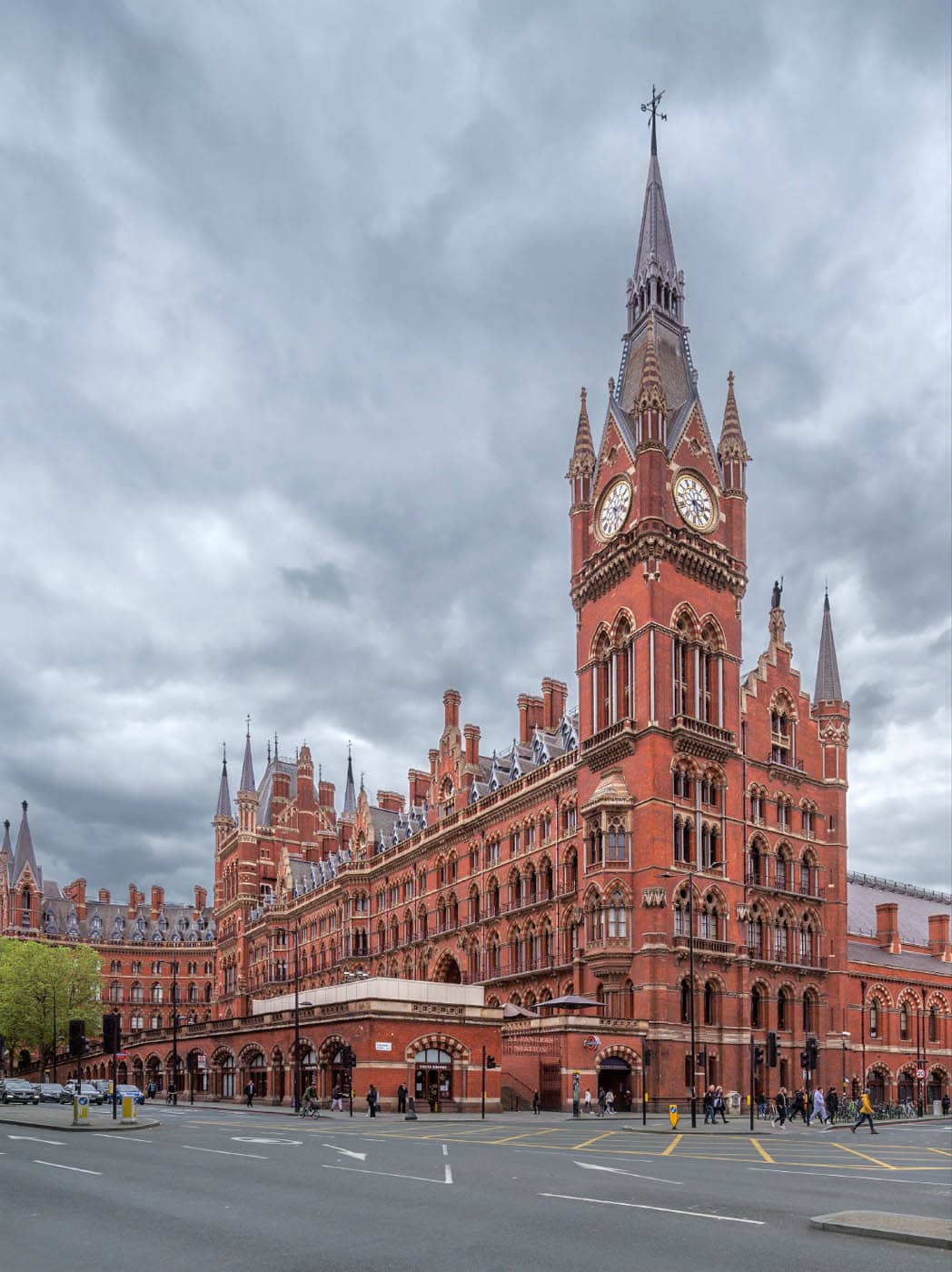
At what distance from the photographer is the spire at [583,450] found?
251ft

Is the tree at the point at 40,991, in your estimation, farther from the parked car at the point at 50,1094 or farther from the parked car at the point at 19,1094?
the parked car at the point at 19,1094

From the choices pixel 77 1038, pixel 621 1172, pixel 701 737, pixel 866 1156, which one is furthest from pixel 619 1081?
pixel 621 1172

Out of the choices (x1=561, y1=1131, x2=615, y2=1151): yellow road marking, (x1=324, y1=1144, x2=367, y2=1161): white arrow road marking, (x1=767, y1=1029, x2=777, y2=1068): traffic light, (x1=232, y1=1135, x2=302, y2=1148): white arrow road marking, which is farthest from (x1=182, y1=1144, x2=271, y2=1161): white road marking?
(x1=767, y1=1029, x2=777, y2=1068): traffic light

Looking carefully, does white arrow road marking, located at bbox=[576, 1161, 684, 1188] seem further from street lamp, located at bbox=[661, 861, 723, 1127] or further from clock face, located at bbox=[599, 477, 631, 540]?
clock face, located at bbox=[599, 477, 631, 540]

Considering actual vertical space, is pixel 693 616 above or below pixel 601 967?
above

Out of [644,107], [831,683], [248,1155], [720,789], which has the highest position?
[644,107]

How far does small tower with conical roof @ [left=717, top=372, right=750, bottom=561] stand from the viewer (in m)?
74.1

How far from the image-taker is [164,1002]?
159 meters

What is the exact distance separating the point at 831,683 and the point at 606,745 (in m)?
18.9

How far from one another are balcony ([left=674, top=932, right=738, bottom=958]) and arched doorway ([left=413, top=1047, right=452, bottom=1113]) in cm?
1334

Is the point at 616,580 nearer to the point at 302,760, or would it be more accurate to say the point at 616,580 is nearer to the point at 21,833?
the point at 302,760

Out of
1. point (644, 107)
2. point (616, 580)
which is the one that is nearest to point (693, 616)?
point (616, 580)

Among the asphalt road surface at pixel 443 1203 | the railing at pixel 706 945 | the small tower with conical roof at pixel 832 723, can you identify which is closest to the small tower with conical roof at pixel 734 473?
the small tower with conical roof at pixel 832 723

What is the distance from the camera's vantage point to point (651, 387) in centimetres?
7169
